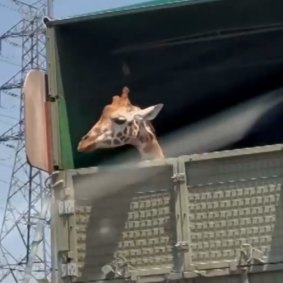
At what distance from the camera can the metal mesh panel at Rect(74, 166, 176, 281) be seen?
466 cm

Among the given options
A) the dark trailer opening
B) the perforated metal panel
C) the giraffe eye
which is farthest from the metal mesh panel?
the dark trailer opening

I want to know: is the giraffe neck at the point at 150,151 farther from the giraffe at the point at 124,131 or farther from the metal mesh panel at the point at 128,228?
the metal mesh panel at the point at 128,228

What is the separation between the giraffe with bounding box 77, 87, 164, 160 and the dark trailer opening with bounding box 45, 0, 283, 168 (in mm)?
197

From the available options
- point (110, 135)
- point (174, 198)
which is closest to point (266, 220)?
point (174, 198)

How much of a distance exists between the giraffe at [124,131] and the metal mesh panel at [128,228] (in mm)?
213

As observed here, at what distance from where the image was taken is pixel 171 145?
5367 millimetres

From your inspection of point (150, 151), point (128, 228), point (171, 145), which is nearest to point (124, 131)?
point (150, 151)

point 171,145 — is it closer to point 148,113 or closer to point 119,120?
point 148,113

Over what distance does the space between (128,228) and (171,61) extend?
1356mm

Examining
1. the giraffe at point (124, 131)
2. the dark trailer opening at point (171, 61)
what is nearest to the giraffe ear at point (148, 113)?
the giraffe at point (124, 131)

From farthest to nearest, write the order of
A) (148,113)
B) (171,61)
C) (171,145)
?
(171,61) → (171,145) → (148,113)

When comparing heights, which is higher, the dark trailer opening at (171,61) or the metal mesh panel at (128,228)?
the dark trailer opening at (171,61)

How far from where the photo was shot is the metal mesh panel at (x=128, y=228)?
466 centimetres

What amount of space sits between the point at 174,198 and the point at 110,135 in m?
0.54
